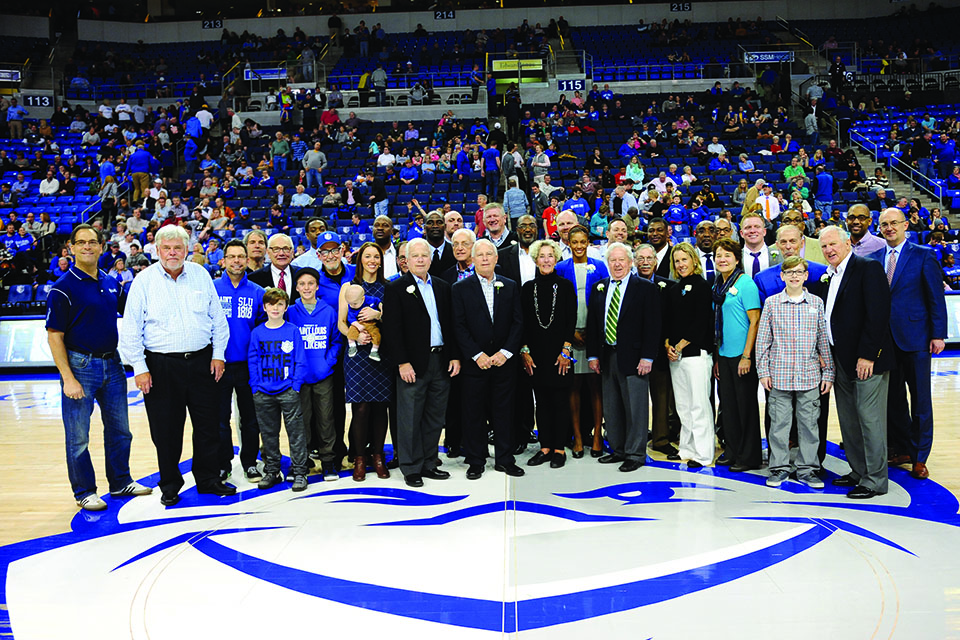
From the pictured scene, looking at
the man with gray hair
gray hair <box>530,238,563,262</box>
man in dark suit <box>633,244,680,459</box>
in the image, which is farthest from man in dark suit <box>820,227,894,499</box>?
the man with gray hair

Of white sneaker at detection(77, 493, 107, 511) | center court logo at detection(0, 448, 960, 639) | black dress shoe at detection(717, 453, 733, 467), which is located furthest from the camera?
black dress shoe at detection(717, 453, 733, 467)

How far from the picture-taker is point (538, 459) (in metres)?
5.71

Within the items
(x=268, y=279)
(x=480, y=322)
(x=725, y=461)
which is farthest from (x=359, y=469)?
(x=725, y=461)

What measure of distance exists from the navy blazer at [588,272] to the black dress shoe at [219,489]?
2.79 meters

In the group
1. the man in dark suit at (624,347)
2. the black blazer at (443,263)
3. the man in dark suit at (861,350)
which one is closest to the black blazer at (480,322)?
the man in dark suit at (624,347)

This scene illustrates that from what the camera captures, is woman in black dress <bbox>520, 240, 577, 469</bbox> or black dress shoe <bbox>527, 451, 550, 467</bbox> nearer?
woman in black dress <bbox>520, 240, 577, 469</bbox>

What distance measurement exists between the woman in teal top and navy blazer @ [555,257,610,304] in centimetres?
88

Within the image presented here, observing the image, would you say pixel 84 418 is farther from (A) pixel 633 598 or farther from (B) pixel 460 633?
(A) pixel 633 598

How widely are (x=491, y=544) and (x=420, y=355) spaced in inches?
60.3

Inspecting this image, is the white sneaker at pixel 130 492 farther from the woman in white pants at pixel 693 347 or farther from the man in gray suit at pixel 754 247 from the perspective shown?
the man in gray suit at pixel 754 247

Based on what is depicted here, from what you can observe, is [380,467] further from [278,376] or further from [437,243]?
[437,243]

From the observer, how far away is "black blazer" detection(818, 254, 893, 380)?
4777 mm

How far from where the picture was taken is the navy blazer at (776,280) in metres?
5.22

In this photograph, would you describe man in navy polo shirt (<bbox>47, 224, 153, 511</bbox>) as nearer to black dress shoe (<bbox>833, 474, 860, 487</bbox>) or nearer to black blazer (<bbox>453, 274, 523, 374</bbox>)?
black blazer (<bbox>453, 274, 523, 374</bbox>)
